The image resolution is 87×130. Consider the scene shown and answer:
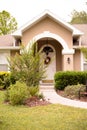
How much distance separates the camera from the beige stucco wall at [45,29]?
2242 centimetres

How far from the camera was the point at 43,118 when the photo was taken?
1053cm

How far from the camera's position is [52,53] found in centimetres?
2392

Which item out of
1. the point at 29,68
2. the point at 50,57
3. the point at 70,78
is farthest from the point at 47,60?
the point at 29,68

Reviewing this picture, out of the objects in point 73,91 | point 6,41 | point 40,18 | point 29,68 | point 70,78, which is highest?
point 40,18

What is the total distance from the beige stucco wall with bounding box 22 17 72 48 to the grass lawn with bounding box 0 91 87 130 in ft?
33.0

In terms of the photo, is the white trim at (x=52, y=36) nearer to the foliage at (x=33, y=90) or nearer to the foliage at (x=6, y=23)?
the foliage at (x=33, y=90)

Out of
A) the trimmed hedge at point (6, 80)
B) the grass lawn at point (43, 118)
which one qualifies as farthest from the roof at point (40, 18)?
the grass lawn at point (43, 118)

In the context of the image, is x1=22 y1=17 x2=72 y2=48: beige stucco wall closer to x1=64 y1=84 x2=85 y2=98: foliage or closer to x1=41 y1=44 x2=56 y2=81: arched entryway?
x1=41 y1=44 x2=56 y2=81: arched entryway

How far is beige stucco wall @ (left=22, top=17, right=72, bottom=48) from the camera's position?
2242 cm

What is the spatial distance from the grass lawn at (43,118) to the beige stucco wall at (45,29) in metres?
10.1

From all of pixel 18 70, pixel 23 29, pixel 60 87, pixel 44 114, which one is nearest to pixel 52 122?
pixel 44 114

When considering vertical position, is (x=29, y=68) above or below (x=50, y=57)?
below

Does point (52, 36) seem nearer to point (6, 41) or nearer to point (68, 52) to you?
point (68, 52)

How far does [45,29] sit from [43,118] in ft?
42.3
